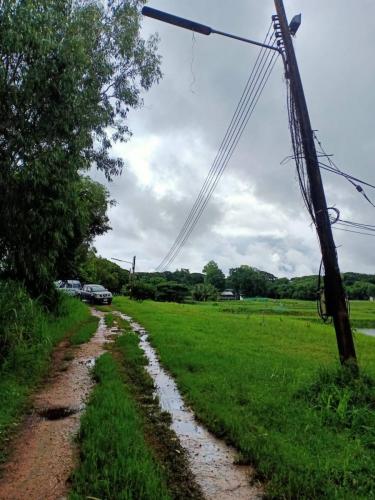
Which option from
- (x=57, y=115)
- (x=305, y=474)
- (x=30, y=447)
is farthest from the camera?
(x=57, y=115)

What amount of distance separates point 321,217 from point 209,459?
4681 millimetres

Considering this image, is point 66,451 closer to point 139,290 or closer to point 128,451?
point 128,451

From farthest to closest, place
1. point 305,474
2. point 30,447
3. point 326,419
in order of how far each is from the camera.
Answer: point 326,419, point 30,447, point 305,474

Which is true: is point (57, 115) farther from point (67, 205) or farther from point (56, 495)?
point (56, 495)

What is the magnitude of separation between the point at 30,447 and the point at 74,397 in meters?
2.08

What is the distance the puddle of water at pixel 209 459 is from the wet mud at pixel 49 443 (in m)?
1.39

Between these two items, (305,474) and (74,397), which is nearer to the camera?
(305,474)

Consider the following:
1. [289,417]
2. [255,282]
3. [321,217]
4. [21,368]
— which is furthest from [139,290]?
[255,282]

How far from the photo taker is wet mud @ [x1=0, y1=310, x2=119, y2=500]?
3.73 meters

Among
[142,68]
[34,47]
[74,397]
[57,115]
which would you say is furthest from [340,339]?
[142,68]

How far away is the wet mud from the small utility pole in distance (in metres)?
4.71

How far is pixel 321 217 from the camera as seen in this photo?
7184 millimetres

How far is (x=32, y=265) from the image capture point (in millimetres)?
8484

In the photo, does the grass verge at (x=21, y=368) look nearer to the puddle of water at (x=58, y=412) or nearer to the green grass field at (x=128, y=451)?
the puddle of water at (x=58, y=412)
